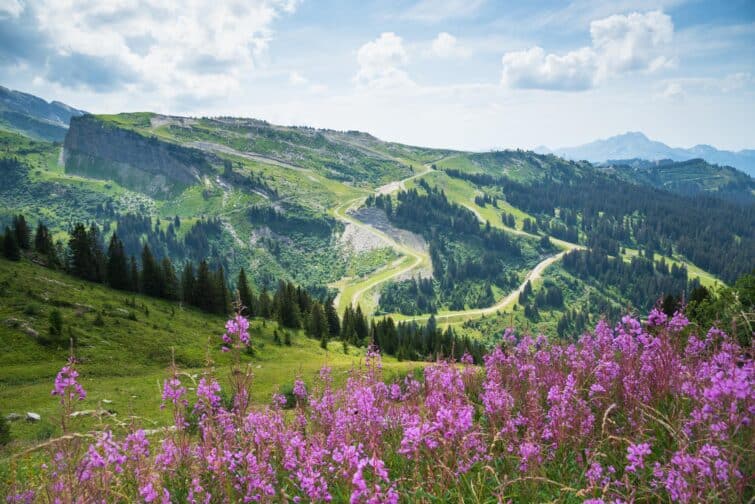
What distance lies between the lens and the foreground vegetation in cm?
400

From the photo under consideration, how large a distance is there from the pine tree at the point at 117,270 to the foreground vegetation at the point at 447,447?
6794 cm

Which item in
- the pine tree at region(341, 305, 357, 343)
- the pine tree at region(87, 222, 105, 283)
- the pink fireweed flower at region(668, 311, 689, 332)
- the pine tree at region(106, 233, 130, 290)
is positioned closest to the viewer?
the pink fireweed flower at region(668, 311, 689, 332)

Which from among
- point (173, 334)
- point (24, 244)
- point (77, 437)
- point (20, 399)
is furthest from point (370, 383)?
point (24, 244)

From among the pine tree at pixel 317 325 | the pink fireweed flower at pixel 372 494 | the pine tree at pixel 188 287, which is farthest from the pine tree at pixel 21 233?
the pink fireweed flower at pixel 372 494

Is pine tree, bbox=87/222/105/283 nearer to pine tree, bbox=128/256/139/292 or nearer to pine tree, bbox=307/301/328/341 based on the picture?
pine tree, bbox=128/256/139/292

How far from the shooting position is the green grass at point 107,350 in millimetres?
29266

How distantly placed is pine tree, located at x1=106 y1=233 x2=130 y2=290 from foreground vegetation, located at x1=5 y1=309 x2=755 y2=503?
67.9 meters

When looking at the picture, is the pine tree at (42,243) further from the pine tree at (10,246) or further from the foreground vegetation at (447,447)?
the foreground vegetation at (447,447)

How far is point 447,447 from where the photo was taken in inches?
181

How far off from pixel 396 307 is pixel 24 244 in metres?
129

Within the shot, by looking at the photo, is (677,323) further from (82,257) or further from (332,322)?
(332,322)

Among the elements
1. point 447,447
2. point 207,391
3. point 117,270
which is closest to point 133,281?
point 117,270

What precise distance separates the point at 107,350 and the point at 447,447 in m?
45.0

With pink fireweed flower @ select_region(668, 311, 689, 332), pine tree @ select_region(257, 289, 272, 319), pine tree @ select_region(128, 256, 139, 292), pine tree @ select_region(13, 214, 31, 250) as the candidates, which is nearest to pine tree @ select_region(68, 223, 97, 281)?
pine tree @ select_region(128, 256, 139, 292)
